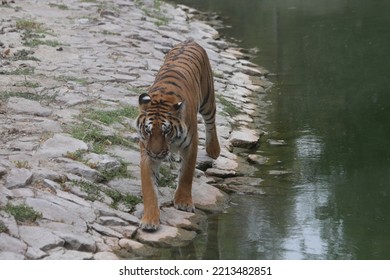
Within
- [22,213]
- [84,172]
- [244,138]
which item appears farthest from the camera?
[244,138]

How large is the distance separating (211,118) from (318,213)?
63.5 inches

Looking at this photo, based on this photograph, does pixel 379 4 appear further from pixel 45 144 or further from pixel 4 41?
pixel 45 144

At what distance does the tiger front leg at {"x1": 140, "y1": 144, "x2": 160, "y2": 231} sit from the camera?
5529mm

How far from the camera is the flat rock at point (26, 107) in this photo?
7.33 m

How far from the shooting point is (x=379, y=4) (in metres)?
17.5

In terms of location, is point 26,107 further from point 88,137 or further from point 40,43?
point 40,43

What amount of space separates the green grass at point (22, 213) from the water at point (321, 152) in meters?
1.06

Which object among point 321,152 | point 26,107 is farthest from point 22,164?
point 321,152

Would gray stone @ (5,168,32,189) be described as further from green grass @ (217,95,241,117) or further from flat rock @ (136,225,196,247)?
green grass @ (217,95,241,117)

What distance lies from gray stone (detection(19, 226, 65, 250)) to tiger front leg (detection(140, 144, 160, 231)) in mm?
741

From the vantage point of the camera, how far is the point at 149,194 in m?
5.61

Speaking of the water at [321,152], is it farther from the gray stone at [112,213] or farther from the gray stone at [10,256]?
the gray stone at [10,256]

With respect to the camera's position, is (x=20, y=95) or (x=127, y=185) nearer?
(x=127, y=185)

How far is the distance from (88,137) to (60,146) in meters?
0.41
